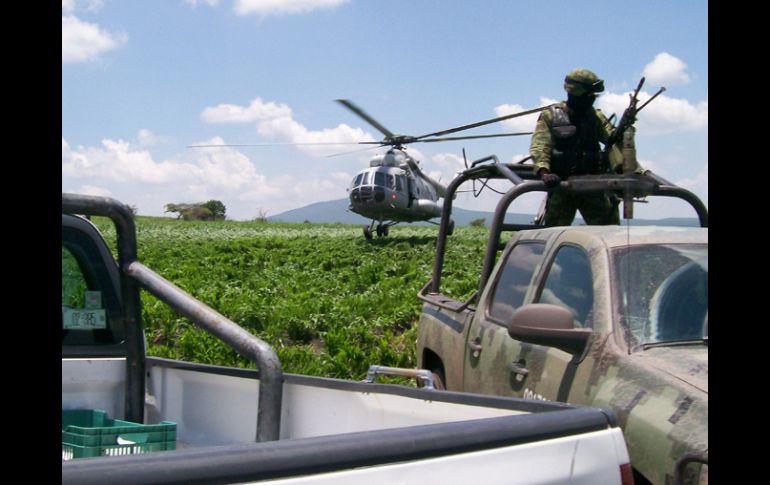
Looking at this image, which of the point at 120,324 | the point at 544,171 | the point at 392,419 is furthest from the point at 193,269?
the point at 392,419

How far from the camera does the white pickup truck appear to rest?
175 cm

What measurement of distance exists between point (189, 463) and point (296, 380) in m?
1.81

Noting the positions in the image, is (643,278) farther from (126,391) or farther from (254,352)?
(126,391)

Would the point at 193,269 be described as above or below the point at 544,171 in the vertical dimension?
below

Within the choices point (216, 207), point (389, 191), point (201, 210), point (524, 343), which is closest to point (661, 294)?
point (524, 343)

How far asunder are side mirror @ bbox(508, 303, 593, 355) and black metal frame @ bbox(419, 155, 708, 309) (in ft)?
4.28

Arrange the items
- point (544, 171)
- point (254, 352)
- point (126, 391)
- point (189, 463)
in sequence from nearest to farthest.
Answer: point (189, 463)
point (254, 352)
point (126, 391)
point (544, 171)

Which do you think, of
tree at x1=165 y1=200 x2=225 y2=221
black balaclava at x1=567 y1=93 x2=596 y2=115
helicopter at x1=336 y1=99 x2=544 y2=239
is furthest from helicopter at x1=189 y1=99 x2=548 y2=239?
tree at x1=165 y1=200 x2=225 y2=221
